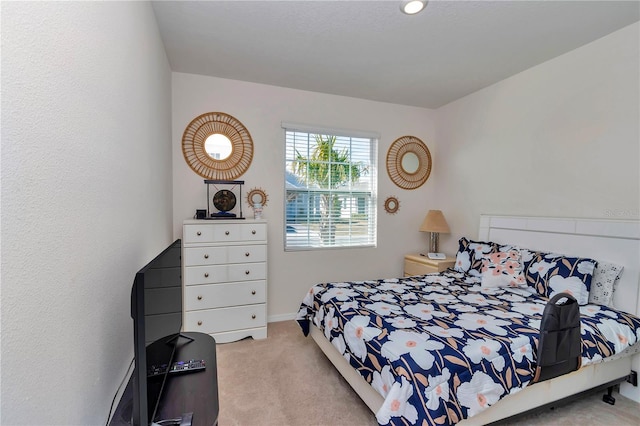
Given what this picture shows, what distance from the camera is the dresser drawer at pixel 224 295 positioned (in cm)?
270

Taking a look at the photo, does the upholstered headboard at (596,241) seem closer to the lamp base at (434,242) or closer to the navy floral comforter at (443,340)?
the navy floral comforter at (443,340)

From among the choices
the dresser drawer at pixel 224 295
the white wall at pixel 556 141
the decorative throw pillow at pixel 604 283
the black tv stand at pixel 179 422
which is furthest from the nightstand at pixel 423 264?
the black tv stand at pixel 179 422

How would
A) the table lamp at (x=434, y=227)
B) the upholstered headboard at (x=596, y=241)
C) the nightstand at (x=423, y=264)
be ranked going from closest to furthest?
the upholstered headboard at (x=596, y=241) → the nightstand at (x=423, y=264) → the table lamp at (x=434, y=227)

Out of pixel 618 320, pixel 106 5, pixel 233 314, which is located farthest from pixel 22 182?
pixel 618 320

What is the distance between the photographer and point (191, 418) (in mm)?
987

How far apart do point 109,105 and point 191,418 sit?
1.20 m

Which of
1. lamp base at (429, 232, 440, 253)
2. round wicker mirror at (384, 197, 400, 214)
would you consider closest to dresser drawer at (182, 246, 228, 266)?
round wicker mirror at (384, 197, 400, 214)

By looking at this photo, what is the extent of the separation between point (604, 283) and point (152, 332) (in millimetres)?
2983

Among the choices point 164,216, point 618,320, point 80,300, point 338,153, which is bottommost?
point 618,320

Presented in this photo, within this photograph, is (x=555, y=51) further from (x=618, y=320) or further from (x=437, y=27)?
(x=618, y=320)

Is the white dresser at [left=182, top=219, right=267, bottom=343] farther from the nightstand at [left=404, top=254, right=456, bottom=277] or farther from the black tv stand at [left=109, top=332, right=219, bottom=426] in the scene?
the nightstand at [left=404, top=254, right=456, bottom=277]

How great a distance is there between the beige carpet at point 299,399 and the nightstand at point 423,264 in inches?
62.2

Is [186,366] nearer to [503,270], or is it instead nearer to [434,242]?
[503,270]

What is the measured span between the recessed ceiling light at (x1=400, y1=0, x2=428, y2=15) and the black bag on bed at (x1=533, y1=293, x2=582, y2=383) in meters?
1.99
